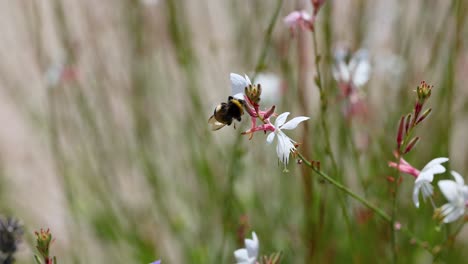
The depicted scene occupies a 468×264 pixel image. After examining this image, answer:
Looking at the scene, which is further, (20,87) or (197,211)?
(20,87)

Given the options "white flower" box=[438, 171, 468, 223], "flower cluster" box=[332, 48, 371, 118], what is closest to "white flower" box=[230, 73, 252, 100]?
"white flower" box=[438, 171, 468, 223]

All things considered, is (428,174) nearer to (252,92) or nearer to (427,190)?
(427,190)

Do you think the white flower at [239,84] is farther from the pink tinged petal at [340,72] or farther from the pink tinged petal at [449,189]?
the pink tinged petal at [340,72]

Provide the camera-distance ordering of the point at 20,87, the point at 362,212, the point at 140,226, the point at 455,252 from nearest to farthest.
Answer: the point at 362,212 < the point at 455,252 < the point at 140,226 < the point at 20,87

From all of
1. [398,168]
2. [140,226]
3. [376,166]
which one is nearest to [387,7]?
[376,166]

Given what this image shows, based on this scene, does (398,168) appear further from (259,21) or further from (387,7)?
(387,7)

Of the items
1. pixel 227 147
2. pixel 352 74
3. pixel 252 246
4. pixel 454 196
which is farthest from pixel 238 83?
pixel 227 147
